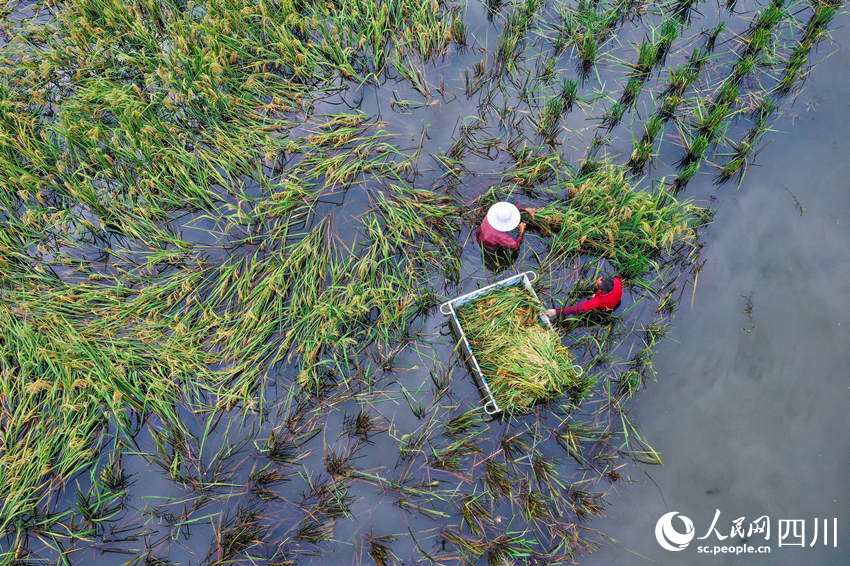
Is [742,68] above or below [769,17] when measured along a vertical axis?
below

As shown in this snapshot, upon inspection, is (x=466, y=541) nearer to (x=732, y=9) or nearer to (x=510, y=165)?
(x=510, y=165)

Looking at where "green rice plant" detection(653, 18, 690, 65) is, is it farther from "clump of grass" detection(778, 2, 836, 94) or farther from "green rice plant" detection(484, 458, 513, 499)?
"green rice plant" detection(484, 458, 513, 499)

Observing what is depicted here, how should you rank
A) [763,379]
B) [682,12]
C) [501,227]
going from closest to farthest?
[501,227], [763,379], [682,12]

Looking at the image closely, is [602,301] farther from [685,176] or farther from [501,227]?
[685,176]

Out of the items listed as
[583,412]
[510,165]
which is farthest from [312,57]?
[583,412]

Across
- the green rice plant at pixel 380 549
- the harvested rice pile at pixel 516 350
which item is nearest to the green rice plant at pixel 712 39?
the harvested rice pile at pixel 516 350

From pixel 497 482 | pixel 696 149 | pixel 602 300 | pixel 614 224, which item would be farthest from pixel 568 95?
pixel 497 482

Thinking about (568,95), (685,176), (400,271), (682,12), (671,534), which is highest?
(682,12)
